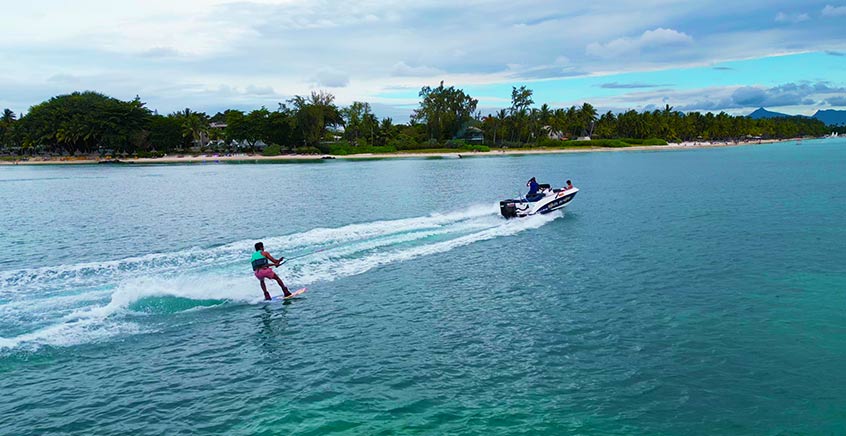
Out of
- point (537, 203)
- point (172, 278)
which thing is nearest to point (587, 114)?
point (537, 203)

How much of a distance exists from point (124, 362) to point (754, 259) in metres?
22.7

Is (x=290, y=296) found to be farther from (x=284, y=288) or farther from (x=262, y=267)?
(x=262, y=267)

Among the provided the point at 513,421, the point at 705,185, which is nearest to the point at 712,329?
the point at 513,421

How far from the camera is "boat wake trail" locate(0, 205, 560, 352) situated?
650 inches

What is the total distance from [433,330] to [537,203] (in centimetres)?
2186

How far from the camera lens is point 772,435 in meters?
10.7

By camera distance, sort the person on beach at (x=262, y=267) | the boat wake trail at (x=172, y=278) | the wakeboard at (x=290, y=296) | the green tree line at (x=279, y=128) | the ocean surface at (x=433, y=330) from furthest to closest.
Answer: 1. the green tree line at (x=279, y=128)
2. the wakeboard at (x=290, y=296)
3. the person on beach at (x=262, y=267)
4. the boat wake trail at (x=172, y=278)
5. the ocean surface at (x=433, y=330)

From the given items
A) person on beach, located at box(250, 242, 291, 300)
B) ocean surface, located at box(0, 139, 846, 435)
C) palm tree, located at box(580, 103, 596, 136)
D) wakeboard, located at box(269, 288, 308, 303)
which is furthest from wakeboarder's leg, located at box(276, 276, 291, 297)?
palm tree, located at box(580, 103, 596, 136)

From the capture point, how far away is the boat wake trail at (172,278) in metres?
16.5

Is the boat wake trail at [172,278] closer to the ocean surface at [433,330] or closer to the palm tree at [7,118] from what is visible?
the ocean surface at [433,330]

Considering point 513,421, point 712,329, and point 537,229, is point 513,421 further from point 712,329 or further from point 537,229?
point 537,229

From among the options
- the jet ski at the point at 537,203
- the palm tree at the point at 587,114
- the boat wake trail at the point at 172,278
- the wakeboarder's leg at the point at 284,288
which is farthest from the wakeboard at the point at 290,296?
the palm tree at the point at 587,114

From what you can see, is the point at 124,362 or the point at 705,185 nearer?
the point at 124,362

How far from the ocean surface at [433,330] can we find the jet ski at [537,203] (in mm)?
1882
